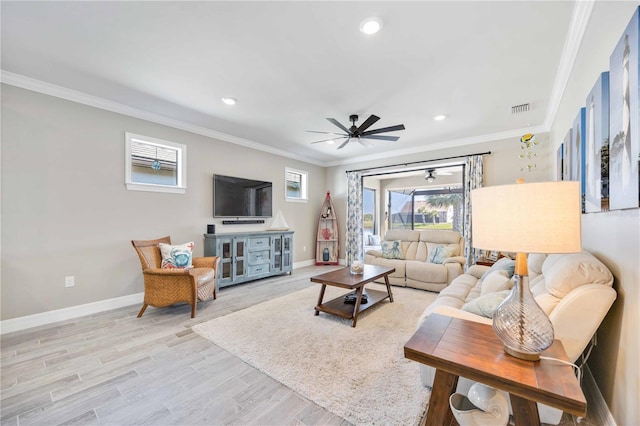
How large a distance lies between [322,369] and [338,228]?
15.7 feet

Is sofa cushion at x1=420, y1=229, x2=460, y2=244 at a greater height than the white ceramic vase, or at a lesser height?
greater

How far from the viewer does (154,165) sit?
393 centimetres

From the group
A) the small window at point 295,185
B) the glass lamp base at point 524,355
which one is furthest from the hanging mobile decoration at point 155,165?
the glass lamp base at point 524,355

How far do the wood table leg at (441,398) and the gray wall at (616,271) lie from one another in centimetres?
76

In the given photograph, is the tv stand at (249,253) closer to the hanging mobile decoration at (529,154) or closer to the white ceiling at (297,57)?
the white ceiling at (297,57)

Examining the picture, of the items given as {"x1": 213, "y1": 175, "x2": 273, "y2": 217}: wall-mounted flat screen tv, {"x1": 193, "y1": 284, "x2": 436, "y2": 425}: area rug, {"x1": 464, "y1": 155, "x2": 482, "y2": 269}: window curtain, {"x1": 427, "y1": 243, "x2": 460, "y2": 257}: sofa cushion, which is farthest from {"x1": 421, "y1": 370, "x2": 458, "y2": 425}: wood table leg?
{"x1": 213, "y1": 175, "x2": 273, "y2": 217}: wall-mounted flat screen tv

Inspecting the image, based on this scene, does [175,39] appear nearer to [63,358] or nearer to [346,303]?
[63,358]

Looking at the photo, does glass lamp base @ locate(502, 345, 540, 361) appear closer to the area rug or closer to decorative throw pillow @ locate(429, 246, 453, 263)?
the area rug

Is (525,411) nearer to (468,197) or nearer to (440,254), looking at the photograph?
(440,254)

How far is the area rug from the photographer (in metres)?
1.70

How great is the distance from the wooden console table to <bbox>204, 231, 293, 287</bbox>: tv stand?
3.61m

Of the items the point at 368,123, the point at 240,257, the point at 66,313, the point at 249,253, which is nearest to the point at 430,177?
the point at 368,123

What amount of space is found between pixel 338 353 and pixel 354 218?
168 inches

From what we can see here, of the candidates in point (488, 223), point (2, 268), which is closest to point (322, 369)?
point (488, 223)
